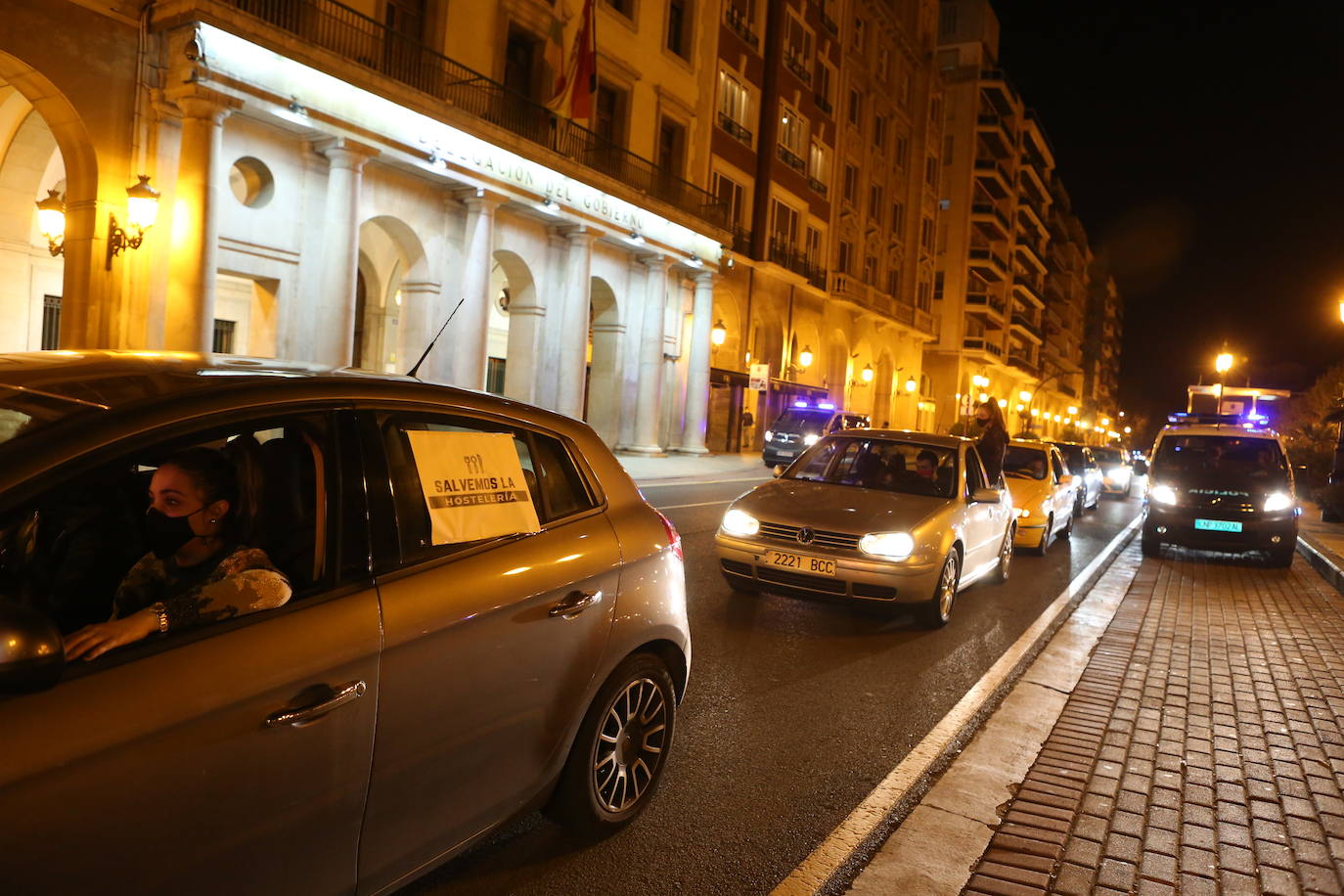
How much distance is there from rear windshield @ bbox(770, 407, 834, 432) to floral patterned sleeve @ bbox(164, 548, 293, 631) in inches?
1123

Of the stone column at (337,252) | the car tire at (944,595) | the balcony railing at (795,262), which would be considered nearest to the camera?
the car tire at (944,595)

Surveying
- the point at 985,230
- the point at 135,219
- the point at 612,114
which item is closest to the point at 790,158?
the point at 612,114

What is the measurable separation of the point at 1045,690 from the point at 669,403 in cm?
2600

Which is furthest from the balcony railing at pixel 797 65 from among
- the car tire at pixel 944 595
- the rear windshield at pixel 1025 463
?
the car tire at pixel 944 595

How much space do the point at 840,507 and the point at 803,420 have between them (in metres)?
23.2

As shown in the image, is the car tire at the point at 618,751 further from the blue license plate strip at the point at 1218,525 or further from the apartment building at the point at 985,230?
the apartment building at the point at 985,230

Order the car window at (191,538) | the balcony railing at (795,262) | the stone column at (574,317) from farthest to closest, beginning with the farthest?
the balcony railing at (795,262), the stone column at (574,317), the car window at (191,538)

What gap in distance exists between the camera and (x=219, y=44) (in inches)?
653

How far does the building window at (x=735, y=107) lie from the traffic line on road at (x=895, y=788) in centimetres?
3085

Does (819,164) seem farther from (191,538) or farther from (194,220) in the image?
(191,538)

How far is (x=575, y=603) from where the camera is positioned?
3.32 meters

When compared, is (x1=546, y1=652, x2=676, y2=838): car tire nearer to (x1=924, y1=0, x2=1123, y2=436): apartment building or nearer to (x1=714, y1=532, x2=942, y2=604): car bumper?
(x1=714, y1=532, x2=942, y2=604): car bumper

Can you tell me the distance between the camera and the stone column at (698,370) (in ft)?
107

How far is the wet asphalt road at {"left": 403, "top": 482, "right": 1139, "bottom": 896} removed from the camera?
11.5ft
